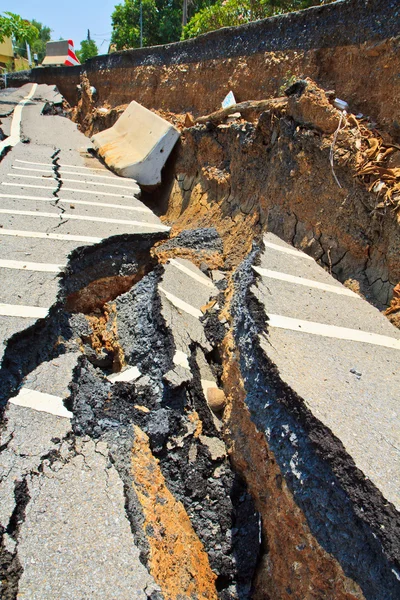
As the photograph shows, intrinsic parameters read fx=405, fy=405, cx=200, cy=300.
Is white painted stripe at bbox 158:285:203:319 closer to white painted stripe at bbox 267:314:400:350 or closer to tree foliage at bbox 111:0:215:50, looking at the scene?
white painted stripe at bbox 267:314:400:350

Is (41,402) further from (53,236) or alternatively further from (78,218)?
(78,218)

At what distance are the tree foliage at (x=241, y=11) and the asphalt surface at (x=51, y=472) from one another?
10.0 m

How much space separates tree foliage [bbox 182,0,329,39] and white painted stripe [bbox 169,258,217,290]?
396 inches

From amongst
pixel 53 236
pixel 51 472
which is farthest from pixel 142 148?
pixel 51 472

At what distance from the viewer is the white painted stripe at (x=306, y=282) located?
3.57 meters

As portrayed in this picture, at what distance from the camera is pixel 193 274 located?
15.9ft

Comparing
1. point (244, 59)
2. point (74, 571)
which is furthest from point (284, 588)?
point (244, 59)

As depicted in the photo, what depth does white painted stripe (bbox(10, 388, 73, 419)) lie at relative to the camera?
2.70 metres

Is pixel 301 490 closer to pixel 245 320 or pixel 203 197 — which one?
pixel 245 320

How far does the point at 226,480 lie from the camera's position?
111 inches

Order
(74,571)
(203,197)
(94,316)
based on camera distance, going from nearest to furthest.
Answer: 1. (74,571)
2. (94,316)
3. (203,197)

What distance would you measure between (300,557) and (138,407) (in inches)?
58.5

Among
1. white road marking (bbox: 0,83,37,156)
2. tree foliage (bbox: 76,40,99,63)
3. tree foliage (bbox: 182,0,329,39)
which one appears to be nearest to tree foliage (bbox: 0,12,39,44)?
white road marking (bbox: 0,83,37,156)

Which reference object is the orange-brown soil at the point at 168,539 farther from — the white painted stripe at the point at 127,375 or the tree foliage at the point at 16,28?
the tree foliage at the point at 16,28
